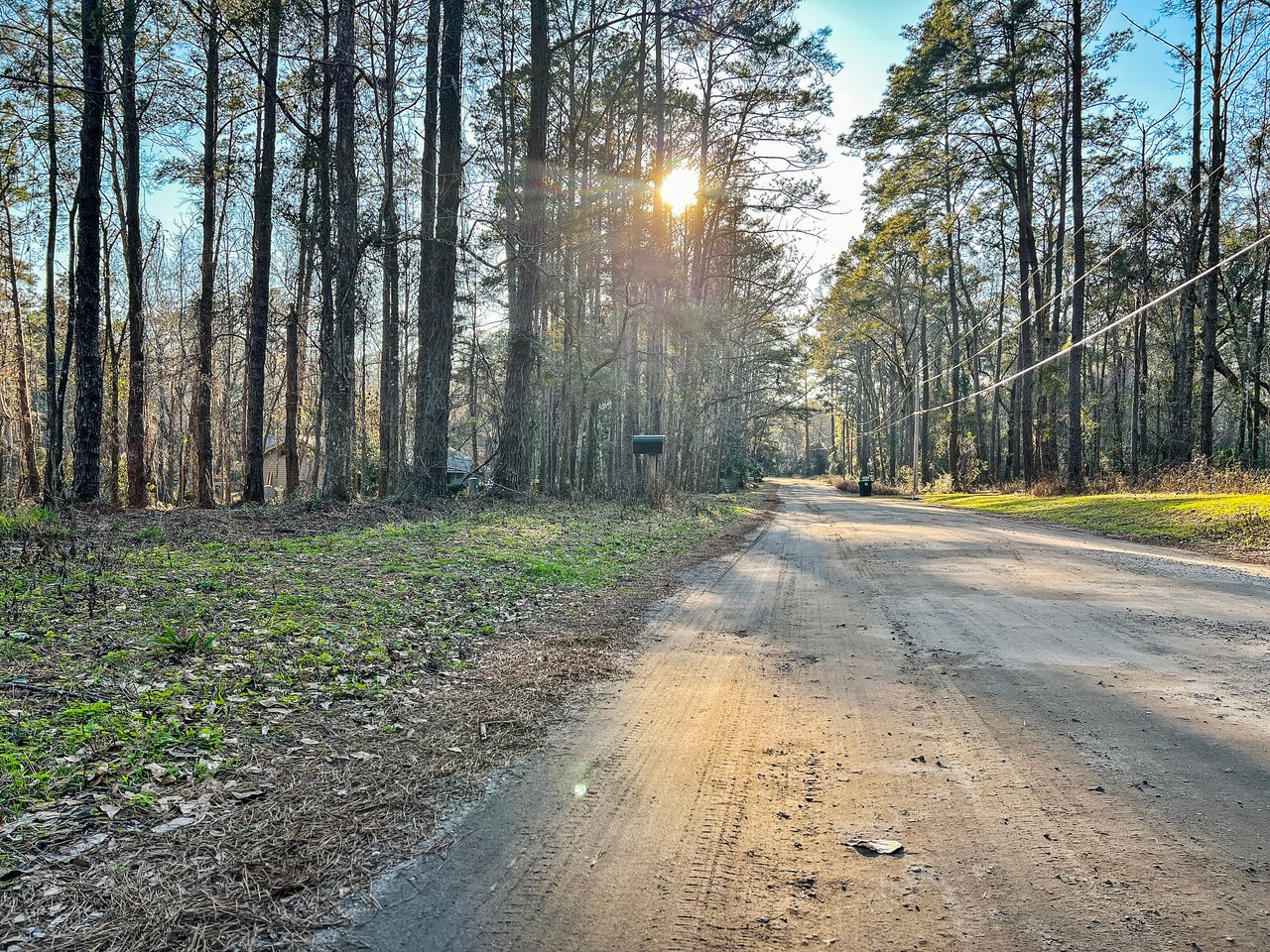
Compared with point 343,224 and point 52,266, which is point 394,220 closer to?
point 343,224

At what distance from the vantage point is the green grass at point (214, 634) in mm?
2824

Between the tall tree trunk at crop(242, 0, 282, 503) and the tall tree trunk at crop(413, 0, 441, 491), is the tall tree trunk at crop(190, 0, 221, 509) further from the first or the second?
the tall tree trunk at crop(413, 0, 441, 491)

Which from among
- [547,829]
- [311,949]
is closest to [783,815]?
[547,829]

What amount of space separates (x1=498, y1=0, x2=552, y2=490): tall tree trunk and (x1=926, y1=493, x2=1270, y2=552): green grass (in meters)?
12.7

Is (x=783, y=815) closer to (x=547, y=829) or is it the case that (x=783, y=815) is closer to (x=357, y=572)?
(x=547, y=829)

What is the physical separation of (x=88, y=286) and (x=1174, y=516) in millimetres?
19750

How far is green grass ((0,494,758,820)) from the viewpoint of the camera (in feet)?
9.27

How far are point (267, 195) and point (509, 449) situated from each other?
751cm

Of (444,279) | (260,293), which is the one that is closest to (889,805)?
(444,279)

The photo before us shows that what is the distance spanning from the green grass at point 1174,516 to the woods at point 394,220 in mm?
10468

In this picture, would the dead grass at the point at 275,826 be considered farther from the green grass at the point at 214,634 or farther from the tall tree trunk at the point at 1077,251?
the tall tree trunk at the point at 1077,251

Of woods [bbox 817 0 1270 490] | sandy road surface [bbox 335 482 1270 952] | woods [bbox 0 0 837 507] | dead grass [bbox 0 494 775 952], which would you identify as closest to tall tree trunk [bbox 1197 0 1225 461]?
woods [bbox 817 0 1270 490]

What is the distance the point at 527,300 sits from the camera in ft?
47.8

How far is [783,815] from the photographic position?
8.15 feet
